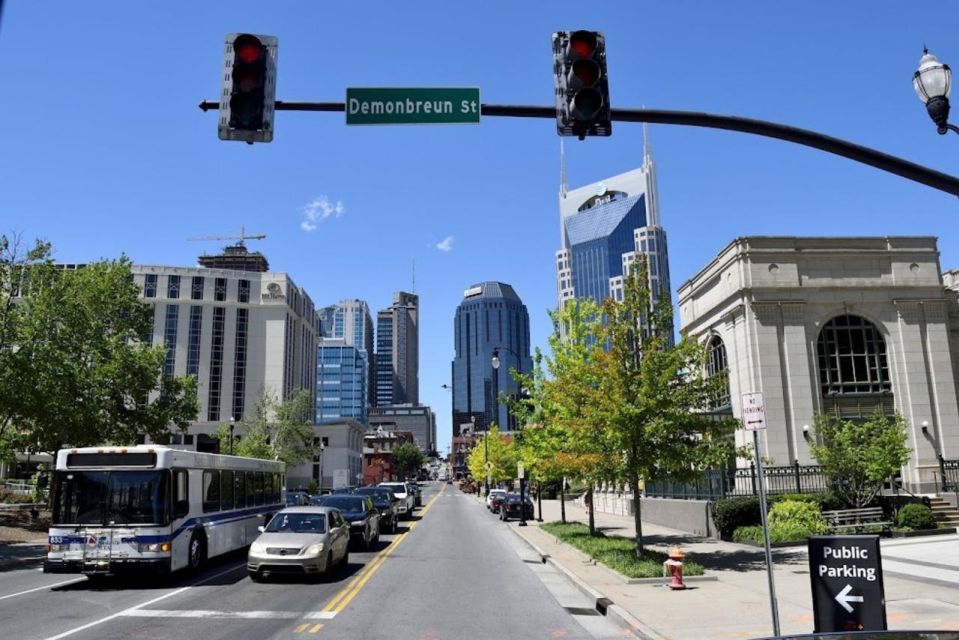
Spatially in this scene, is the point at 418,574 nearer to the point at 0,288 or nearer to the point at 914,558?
the point at 914,558

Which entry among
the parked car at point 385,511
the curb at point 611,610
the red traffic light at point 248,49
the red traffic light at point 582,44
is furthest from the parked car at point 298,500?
the red traffic light at point 582,44

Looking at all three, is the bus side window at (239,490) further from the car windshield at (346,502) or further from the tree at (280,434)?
the tree at (280,434)

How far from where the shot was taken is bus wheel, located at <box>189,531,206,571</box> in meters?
16.1

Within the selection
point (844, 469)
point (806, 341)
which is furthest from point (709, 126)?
point (806, 341)

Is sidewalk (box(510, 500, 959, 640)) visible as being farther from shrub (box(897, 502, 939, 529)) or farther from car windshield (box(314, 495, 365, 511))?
car windshield (box(314, 495, 365, 511))

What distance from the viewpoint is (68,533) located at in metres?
14.6

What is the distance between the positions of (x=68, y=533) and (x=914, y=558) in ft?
61.2

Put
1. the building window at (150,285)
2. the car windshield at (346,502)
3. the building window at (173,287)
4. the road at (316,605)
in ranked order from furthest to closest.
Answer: the building window at (173,287), the building window at (150,285), the car windshield at (346,502), the road at (316,605)

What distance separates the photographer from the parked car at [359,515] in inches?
863

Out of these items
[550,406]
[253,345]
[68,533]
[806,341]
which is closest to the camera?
[68,533]

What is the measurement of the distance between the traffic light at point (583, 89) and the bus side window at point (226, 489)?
49.0 ft

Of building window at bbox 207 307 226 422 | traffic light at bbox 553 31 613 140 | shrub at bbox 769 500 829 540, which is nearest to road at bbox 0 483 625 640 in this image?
traffic light at bbox 553 31 613 140

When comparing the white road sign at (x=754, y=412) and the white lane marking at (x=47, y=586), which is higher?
the white road sign at (x=754, y=412)

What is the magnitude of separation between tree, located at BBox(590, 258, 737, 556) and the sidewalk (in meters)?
2.48
